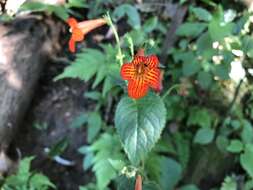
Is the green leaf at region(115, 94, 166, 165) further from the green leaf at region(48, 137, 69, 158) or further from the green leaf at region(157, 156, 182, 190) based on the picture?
the green leaf at region(48, 137, 69, 158)

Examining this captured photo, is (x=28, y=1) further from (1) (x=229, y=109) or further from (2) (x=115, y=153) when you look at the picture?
(1) (x=229, y=109)

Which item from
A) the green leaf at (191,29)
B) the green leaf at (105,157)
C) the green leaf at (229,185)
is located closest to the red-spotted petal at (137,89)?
the green leaf at (105,157)

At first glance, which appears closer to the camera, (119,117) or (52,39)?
(119,117)

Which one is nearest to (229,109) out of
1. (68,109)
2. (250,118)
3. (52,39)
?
(250,118)

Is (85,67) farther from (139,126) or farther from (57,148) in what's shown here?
(139,126)

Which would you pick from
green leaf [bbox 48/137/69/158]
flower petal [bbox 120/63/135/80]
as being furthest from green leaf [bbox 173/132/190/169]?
flower petal [bbox 120/63/135/80]

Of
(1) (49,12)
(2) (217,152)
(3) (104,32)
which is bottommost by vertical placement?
(2) (217,152)

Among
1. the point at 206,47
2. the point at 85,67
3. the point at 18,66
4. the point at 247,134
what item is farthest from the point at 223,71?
the point at 18,66
